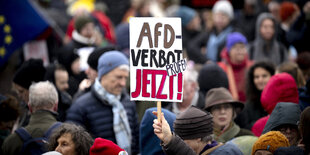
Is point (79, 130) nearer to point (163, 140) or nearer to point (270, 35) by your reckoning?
point (163, 140)

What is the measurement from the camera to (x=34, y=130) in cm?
588

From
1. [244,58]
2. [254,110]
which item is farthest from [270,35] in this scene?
[254,110]

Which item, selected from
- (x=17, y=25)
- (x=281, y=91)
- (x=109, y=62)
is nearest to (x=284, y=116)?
(x=281, y=91)

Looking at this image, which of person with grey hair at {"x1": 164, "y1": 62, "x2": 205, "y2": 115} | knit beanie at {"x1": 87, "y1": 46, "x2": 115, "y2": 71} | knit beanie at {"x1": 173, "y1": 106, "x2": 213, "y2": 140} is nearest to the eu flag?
knit beanie at {"x1": 87, "y1": 46, "x2": 115, "y2": 71}

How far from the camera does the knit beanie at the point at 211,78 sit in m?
7.50

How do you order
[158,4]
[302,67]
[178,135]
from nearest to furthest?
1. [178,135]
2. [302,67]
3. [158,4]

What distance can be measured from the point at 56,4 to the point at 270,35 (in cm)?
812

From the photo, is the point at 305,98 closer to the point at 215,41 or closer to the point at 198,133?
the point at 198,133

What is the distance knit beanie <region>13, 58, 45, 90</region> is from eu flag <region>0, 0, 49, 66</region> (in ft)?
7.66

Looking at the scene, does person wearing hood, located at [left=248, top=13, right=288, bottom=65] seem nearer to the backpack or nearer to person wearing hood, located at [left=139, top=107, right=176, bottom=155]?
person wearing hood, located at [left=139, top=107, right=176, bottom=155]

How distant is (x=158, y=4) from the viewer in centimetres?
1348

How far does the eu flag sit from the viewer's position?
9547mm

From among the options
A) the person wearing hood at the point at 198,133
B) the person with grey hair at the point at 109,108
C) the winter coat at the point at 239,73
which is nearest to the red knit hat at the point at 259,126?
the person wearing hood at the point at 198,133

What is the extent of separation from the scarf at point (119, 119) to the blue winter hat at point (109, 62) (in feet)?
0.63
